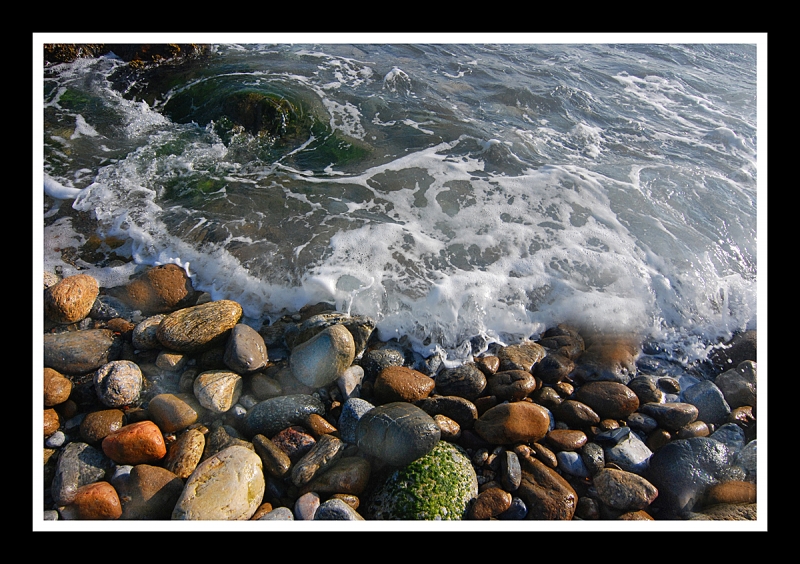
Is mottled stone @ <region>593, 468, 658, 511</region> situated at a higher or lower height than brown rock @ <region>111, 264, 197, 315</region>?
lower

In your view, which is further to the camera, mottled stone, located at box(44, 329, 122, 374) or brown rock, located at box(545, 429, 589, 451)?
mottled stone, located at box(44, 329, 122, 374)

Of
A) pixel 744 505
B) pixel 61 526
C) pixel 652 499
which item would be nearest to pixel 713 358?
pixel 744 505

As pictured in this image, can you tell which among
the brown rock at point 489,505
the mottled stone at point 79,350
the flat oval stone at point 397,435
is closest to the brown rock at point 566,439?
the brown rock at point 489,505

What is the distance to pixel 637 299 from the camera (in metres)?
4.10

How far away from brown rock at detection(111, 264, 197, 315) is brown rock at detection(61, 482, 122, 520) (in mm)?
1568

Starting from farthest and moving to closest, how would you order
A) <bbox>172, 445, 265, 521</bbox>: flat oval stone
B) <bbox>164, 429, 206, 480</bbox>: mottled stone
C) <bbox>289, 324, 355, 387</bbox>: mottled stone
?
<bbox>289, 324, 355, 387</bbox>: mottled stone → <bbox>164, 429, 206, 480</bbox>: mottled stone → <bbox>172, 445, 265, 521</bbox>: flat oval stone

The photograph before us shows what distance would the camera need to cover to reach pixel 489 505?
267 cm

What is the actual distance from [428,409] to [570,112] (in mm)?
5918

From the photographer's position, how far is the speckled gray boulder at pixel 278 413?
2979mm

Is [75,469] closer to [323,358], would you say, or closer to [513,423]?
[323,358]

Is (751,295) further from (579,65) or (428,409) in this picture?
(579,65)

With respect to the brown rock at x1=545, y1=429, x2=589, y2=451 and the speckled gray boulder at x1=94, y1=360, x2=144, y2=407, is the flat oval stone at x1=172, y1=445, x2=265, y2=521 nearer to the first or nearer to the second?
the speckled gray boulder at x1=94, y1=360, x2=144, y2=407

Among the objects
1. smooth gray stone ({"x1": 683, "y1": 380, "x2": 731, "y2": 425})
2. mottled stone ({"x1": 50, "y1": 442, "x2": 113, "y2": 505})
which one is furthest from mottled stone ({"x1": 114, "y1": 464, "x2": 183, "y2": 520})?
smooth gray stone ({"x1": 683, "y1": 380, "x2": 731, "y2": 425})

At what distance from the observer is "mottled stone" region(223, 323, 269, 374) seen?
3285 mm
